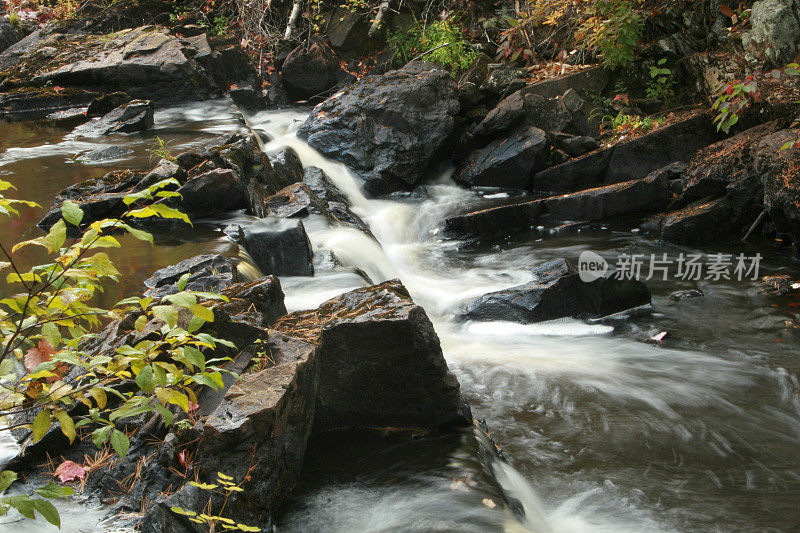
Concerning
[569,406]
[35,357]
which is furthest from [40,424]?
[569,406]

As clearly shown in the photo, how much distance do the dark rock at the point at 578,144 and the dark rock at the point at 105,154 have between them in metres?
6.68

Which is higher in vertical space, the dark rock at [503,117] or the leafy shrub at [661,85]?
the leafy shrub at [661,85]

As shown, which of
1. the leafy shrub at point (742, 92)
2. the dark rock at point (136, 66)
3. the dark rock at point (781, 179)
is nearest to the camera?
the dark rock at point (781, 179)

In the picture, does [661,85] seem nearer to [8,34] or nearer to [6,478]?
[6,478]

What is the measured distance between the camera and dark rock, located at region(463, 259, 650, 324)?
5992 mm

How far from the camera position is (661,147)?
9.27m

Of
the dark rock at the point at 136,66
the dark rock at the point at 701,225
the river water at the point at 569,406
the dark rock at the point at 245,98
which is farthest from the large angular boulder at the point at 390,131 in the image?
the dark rock at the point at 701,225

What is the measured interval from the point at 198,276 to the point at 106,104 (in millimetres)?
8467

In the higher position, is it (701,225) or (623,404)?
(701,225)

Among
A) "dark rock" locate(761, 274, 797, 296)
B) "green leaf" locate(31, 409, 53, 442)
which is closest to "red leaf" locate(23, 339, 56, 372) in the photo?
"green leaf" locate(31, 409, 53, 442)

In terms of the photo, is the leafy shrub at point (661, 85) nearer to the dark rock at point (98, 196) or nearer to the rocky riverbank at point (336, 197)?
the rocky riverbank at point (336, 197)

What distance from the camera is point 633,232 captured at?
8.43 m

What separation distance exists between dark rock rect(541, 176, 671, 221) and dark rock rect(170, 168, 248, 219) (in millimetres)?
4559

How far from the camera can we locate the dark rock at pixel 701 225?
7.84 metres
